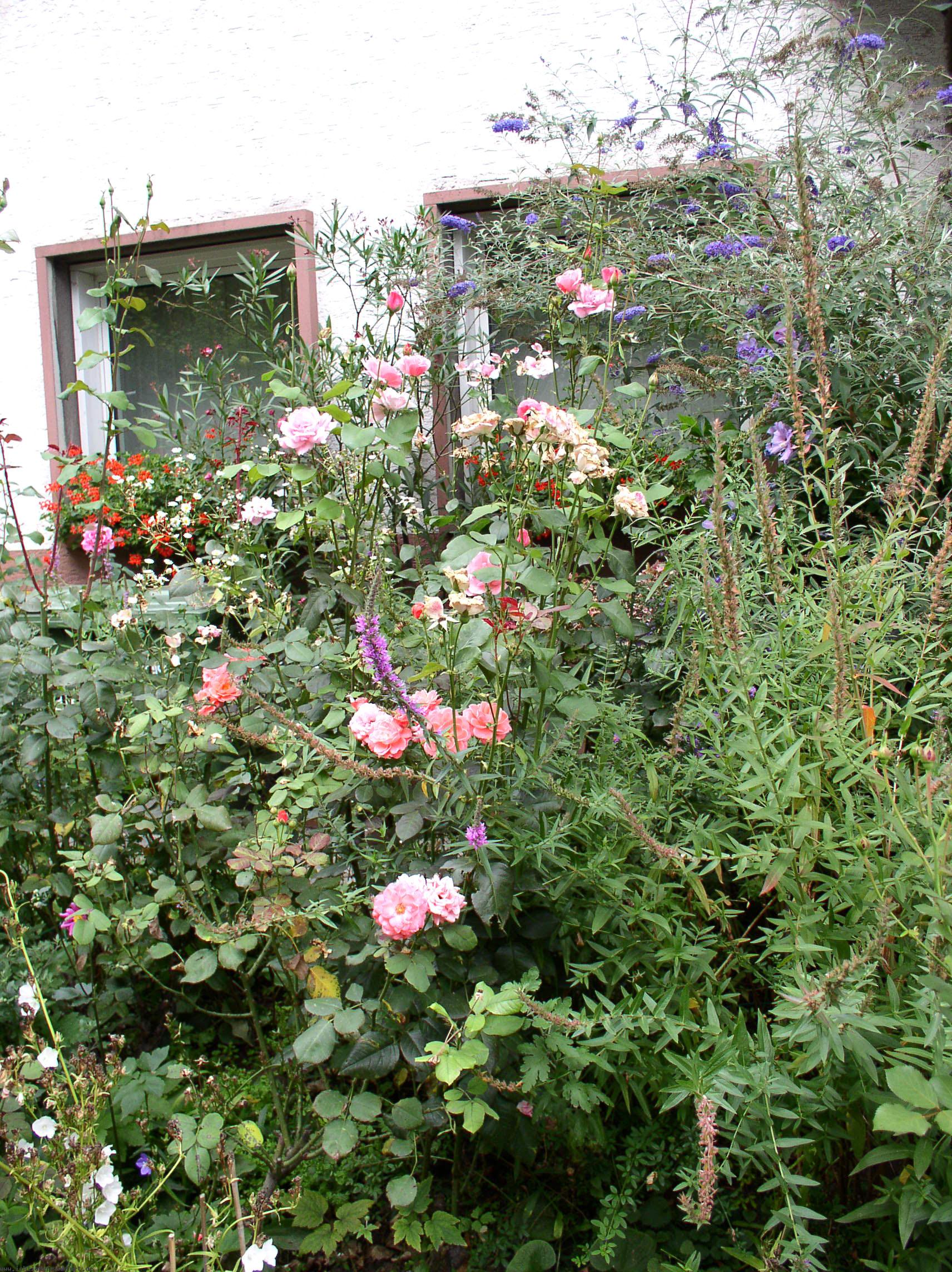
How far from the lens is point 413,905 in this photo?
50.0 inches

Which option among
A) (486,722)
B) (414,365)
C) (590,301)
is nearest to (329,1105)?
(486,722)

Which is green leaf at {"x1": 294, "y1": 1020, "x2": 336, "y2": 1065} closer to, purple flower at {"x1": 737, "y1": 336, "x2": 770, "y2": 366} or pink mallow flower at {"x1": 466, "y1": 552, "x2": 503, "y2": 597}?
pink mallow flower at {"x1": 466, "y1": 552, "x2": 503, "y2": 597}

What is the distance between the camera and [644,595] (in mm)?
2143

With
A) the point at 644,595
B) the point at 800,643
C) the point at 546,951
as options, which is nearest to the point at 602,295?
the point at 644,595

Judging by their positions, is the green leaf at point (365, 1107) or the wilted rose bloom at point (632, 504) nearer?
the green leaf at point (365, 1107)

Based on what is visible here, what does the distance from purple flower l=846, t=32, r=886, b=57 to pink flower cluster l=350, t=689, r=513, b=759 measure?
3.17 meters

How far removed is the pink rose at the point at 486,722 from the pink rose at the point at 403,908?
0.88 ft

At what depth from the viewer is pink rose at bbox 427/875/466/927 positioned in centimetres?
128

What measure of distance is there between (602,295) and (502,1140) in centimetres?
160

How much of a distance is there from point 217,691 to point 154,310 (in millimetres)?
3594

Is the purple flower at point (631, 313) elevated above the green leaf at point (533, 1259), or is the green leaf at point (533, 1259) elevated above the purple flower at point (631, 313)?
the purple flower at point (631, 313)

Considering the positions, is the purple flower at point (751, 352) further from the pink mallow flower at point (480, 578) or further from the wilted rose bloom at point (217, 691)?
the wilted rose bloom at point (217, 691)

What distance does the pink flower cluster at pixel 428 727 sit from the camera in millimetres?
1389

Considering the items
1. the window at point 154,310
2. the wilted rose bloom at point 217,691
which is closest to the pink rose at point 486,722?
the wilted rose bloom at point 217,691
